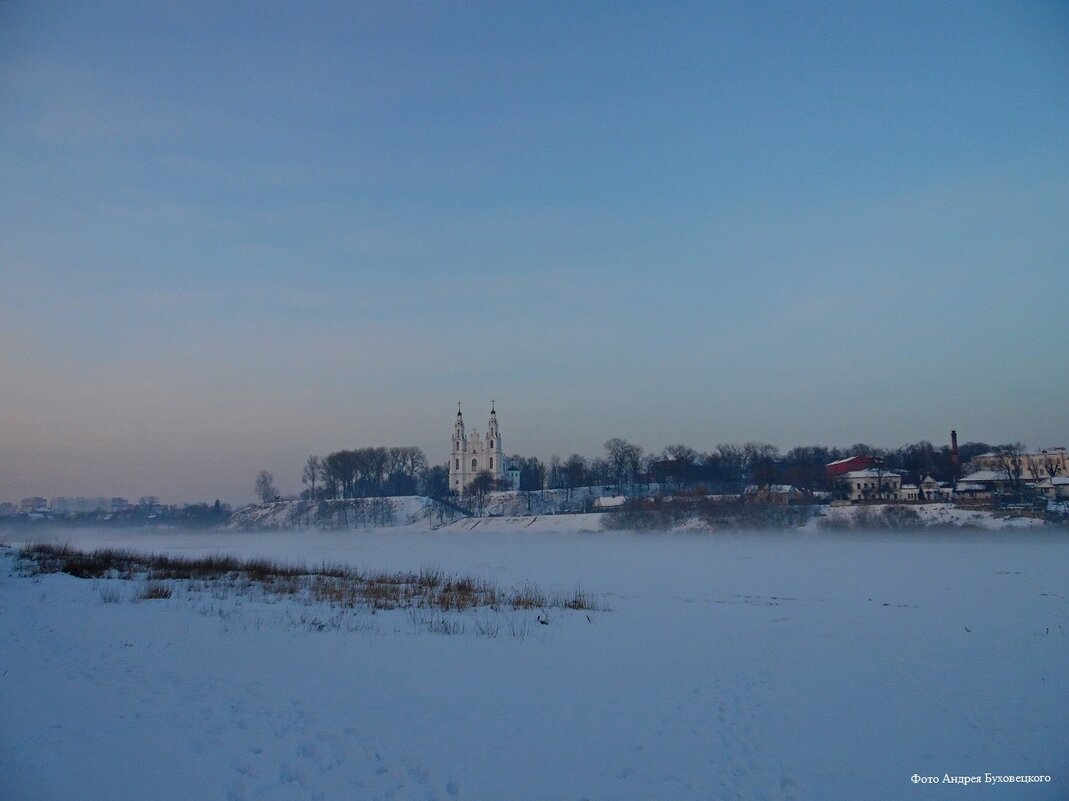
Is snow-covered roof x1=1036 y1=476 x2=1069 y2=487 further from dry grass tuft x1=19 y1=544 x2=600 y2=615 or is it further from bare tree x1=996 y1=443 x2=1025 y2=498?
dry grass tuft x1=19 y1=544 x2=600 y2=615

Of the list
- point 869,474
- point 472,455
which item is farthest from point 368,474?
point 869,474

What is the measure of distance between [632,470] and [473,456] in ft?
113

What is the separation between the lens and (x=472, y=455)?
138875 mm

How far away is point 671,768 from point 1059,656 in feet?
35.5

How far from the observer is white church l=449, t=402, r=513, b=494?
136m

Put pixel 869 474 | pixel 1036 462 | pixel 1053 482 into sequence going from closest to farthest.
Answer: pixel 1053 482
pixel 1036 462
pixel 869 474

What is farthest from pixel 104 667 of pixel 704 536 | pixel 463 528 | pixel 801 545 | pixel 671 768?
pixel 463 528

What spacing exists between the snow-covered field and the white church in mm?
116954

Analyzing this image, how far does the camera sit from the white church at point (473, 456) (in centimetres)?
13650

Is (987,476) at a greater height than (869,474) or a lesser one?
lesser

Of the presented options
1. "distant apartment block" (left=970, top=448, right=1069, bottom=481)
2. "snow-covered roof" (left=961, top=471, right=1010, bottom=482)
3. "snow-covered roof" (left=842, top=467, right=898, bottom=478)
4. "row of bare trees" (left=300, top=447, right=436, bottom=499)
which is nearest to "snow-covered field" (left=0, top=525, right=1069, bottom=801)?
"snow-covered roof" (left=961, top=471, right=1010, bottom=482)

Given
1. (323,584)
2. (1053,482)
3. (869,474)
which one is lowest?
(1053,482)

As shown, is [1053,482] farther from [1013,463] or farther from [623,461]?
[623,461]

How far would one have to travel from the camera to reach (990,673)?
42.0 feet
